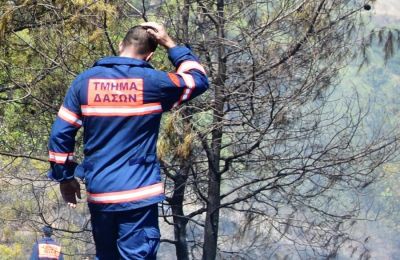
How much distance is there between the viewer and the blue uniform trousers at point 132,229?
3.88 m

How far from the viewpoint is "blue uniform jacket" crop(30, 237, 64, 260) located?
1064 cm

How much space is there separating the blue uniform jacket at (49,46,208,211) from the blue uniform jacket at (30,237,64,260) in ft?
22.5

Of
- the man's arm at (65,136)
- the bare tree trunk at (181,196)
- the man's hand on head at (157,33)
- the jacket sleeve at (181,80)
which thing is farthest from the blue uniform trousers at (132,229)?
the bare tree trunk at (181,196)

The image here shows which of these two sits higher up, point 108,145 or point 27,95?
point 27,95

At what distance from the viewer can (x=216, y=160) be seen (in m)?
9.73

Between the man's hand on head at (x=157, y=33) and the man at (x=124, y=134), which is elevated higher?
the man's hand on head at (x=157, y=33)

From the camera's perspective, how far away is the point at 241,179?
1048cm

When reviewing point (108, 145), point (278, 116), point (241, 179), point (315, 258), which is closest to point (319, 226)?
point (315, 258)

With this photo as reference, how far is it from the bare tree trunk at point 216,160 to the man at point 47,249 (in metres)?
1.91

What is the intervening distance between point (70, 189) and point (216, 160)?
5818mm

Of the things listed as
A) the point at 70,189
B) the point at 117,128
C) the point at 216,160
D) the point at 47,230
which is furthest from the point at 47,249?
the point at 117,128

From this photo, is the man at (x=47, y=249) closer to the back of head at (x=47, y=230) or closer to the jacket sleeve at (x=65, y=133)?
the back of head at (x=47, y=230)

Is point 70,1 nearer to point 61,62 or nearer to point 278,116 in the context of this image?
point 61,62

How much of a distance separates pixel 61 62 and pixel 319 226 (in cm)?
360
